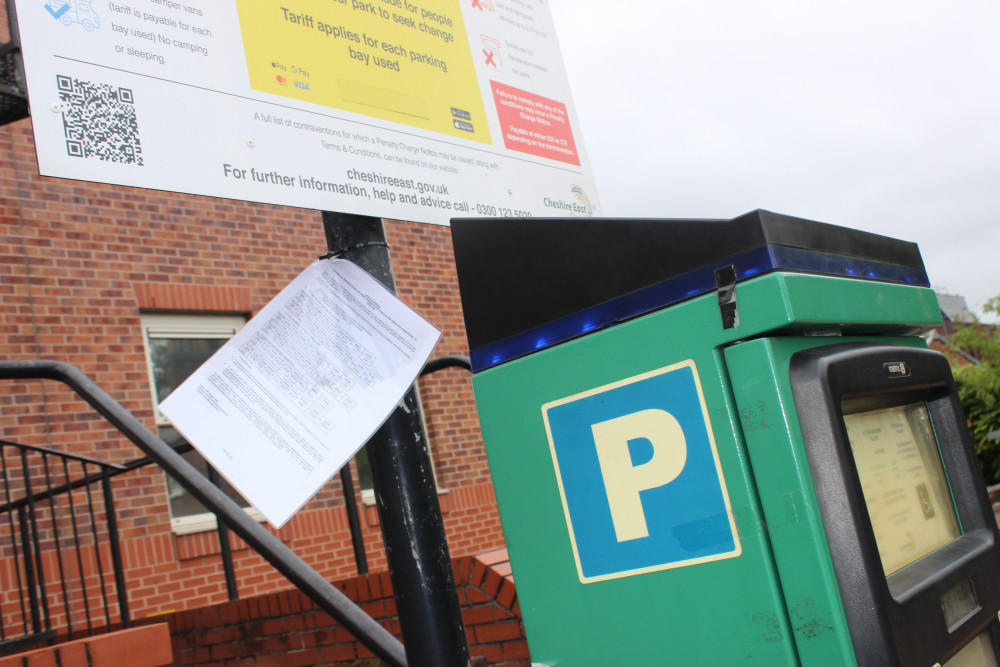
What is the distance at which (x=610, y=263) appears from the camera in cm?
121

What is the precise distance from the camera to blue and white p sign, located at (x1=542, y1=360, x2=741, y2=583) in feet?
3.58

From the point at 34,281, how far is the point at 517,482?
202 inches

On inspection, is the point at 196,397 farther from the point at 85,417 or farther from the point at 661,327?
the point at 85,417

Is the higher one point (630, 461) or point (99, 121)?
point (99, 121)

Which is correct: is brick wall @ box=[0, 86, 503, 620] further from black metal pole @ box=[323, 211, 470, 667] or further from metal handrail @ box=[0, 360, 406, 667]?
black metal pole @ box=[323, 211, 470, 667]

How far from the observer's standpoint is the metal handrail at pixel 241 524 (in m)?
1.98

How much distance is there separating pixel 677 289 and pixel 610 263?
12cm

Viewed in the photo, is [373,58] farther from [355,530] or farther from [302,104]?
[355,530]

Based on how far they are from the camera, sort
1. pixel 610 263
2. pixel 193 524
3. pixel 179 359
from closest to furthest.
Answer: pixel 610 263 < pixel 193 524 < pixel 179 359

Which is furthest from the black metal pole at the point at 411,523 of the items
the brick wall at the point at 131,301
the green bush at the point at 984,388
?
the green bush at the point at 984,388

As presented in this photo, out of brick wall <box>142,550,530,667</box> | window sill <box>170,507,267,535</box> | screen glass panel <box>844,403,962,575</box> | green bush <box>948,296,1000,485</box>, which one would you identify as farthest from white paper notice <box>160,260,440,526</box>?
green bush <box>948,296,1000,485</box>

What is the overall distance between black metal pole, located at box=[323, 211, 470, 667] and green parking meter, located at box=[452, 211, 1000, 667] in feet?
0.41

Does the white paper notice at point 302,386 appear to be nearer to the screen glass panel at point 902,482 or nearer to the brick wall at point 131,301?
the screen glass panel at point 902,482

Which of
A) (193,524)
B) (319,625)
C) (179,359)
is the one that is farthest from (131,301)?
(319,625)
